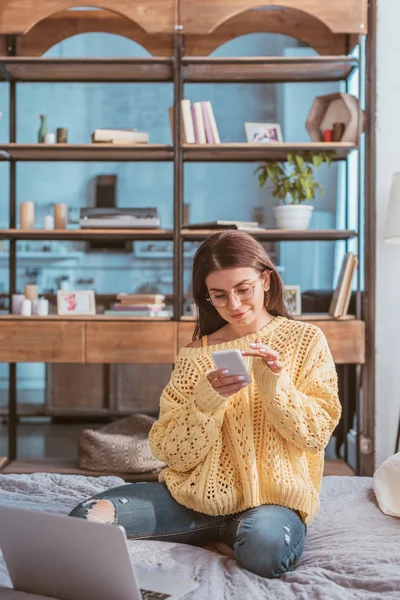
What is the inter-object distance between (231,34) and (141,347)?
1.65m

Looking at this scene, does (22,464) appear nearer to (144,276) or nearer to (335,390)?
(335,390)

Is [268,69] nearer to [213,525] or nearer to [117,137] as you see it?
[117,137]

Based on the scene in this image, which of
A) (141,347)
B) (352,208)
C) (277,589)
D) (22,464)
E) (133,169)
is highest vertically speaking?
(133,169)

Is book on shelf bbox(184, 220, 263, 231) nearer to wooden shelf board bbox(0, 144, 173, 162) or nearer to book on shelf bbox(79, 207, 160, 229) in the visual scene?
book on shelf bbox(79, 207, 160, 229)

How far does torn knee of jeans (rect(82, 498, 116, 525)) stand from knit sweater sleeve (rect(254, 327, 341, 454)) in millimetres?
429

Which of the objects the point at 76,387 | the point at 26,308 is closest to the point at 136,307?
the point at 26,308

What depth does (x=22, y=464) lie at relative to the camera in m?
3.85

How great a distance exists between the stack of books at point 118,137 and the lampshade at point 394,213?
1194 millimetres

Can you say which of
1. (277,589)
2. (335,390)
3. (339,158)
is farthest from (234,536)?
(339,158)

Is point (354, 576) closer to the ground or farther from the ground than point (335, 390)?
closer to the ground

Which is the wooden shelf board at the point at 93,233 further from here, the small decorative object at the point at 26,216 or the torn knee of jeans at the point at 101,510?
the torn knee of jeans at the point at 101,510

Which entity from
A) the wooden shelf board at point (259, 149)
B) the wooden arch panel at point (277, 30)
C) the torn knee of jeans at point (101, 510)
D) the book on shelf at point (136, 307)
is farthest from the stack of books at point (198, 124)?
the torn knee of jeans at point (101, 510)

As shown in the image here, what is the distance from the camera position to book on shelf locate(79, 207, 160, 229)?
3.88 m

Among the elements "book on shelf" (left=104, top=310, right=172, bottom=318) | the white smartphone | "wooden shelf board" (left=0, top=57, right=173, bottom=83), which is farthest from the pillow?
"wooden shelf board" (left=0, top=57, right=173, bottom=83)
